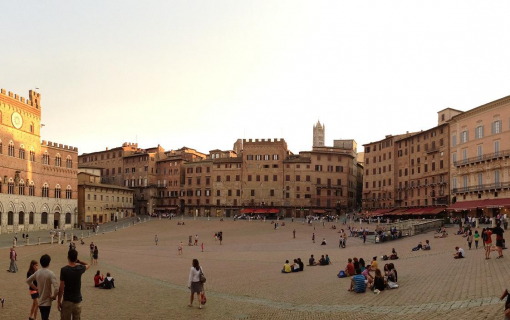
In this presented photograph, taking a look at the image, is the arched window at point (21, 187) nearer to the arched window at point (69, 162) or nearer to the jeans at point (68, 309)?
the arched window at point (69, 162)

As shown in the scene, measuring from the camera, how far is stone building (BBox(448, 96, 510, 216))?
55969 millimetres

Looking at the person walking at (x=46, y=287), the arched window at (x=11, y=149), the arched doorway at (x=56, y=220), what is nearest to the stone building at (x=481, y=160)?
the person walking at (x=46, y=287)

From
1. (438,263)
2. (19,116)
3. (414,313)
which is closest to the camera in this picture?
(414,313)

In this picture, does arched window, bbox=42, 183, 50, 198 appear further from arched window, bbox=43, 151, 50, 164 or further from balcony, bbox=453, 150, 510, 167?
balcony, bbox=453, 150, 510, 167

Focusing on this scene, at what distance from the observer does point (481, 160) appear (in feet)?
195

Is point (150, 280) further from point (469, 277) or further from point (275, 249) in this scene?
point (275, 249)

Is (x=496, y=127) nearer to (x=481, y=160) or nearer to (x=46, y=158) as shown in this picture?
(x=481, y=160)

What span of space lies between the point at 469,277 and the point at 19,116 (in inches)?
2731

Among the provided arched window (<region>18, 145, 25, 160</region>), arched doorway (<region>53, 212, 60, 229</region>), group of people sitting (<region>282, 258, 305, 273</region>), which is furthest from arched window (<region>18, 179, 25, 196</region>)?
group of people sitting (<region>282, 258, 305, 273</region>)

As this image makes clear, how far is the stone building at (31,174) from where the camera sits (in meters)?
66.0

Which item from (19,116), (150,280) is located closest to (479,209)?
(150,280)

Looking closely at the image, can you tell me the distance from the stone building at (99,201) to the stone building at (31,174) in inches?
125

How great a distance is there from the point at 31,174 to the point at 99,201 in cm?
1808

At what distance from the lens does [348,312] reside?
13.8 m
